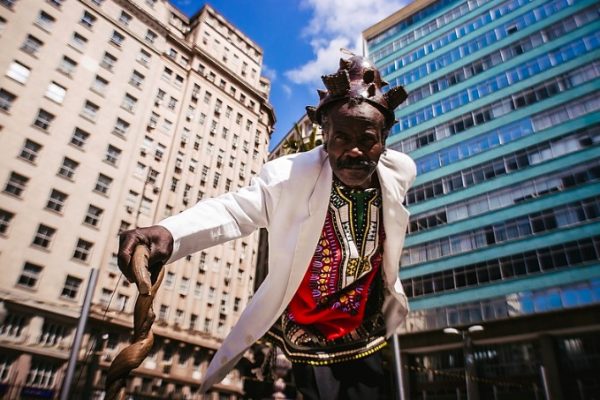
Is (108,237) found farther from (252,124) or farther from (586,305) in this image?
(586,305)

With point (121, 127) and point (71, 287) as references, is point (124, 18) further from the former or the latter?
point (71, 287)

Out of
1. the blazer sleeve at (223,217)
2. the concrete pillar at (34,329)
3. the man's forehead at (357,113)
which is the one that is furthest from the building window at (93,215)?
the man's forehead at (357,113)

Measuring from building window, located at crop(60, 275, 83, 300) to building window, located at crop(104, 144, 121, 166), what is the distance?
9209mm

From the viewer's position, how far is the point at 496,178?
93.5ft

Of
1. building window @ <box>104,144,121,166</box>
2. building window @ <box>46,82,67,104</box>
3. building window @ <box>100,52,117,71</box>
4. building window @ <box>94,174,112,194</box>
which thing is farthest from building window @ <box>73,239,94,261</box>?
building window @ <box>100,52,117,71</box>

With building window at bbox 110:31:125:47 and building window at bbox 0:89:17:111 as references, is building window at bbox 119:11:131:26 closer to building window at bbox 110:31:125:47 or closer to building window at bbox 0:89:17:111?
building window at bbox 110:31:125:47

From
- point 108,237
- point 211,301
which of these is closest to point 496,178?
point 211,301

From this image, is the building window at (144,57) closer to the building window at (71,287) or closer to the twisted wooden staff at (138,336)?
the building window at (71,287)

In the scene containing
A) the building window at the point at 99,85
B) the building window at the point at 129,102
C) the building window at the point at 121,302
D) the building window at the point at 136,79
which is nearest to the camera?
the building window at the point at 121,302

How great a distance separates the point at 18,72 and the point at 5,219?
10336 mm

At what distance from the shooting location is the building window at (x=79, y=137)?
2986 centimetres

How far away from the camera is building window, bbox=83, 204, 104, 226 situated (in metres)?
29.3

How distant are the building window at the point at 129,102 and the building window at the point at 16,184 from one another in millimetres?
10310

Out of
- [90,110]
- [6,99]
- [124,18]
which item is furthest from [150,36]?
[6,99]
